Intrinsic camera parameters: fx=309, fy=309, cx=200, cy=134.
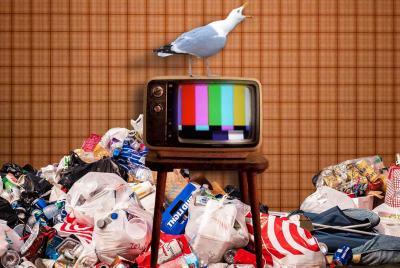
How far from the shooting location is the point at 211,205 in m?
1.60

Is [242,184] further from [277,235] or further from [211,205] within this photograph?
[277,235]

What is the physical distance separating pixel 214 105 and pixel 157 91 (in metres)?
0.20

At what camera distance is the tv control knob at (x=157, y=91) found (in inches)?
41.7

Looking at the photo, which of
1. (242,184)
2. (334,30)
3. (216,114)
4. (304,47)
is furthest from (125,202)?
(334,30)

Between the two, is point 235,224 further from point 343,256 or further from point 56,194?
point 56,194

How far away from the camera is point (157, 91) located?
106 cm

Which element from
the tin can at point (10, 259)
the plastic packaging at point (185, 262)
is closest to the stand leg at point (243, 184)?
the plastic packaging at point (185, 262)

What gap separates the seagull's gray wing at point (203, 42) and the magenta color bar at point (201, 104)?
3.72ft

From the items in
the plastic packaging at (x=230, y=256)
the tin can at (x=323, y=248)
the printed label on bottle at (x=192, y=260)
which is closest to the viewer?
the printed label on bottle at (x=192, y=260)

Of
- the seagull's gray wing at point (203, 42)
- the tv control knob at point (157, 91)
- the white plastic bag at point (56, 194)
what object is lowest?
the white plastic bag at point (56, 194)

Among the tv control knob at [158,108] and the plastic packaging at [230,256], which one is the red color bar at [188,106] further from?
the plastic packaging at [230,256]

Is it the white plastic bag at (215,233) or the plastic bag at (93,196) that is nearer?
the white plastic bag at (215,233)

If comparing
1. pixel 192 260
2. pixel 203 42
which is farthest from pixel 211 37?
pixel 192 260

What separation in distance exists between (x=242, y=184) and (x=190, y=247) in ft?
1.39
